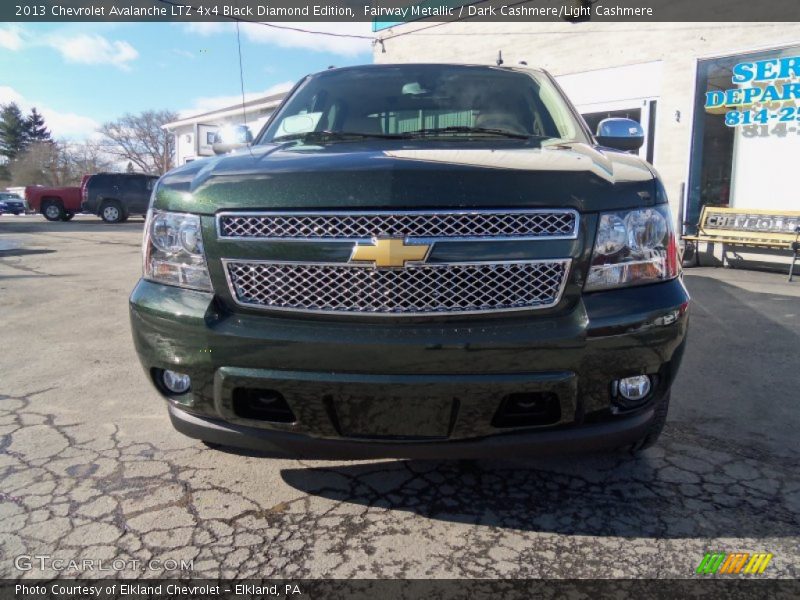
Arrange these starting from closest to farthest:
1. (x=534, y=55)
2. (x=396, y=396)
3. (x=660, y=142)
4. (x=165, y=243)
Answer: (x=396, y=396), (x=165, y=243), (x=660, y=142), (x=534, y=55)

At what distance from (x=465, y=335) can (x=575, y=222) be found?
52 cm

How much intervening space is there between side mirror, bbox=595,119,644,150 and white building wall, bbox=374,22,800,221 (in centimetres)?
686

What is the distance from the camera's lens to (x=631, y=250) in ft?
6.46

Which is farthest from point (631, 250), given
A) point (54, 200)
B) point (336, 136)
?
point (54, 200)

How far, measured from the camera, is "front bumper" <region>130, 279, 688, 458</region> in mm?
1799

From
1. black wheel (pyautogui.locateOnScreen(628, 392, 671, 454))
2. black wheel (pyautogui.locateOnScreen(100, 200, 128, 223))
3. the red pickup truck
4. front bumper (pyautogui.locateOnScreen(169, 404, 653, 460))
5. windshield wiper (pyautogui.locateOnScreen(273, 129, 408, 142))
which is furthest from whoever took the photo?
the red pickup truck

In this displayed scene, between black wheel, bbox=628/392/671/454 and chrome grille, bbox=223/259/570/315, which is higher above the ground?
chrome grille, bbox=223/259/570/315

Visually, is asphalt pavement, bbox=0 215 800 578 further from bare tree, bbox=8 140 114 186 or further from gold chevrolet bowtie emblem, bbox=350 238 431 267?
bare tree, bbox=8 140 114 186

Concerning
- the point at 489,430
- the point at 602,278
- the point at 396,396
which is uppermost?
the point at 602,278

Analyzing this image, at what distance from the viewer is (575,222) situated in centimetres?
190

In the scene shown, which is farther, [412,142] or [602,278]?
[412,142]

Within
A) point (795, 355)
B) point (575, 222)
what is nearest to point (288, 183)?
point (575, 222)

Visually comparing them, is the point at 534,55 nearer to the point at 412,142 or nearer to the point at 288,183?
the point at 412,142
